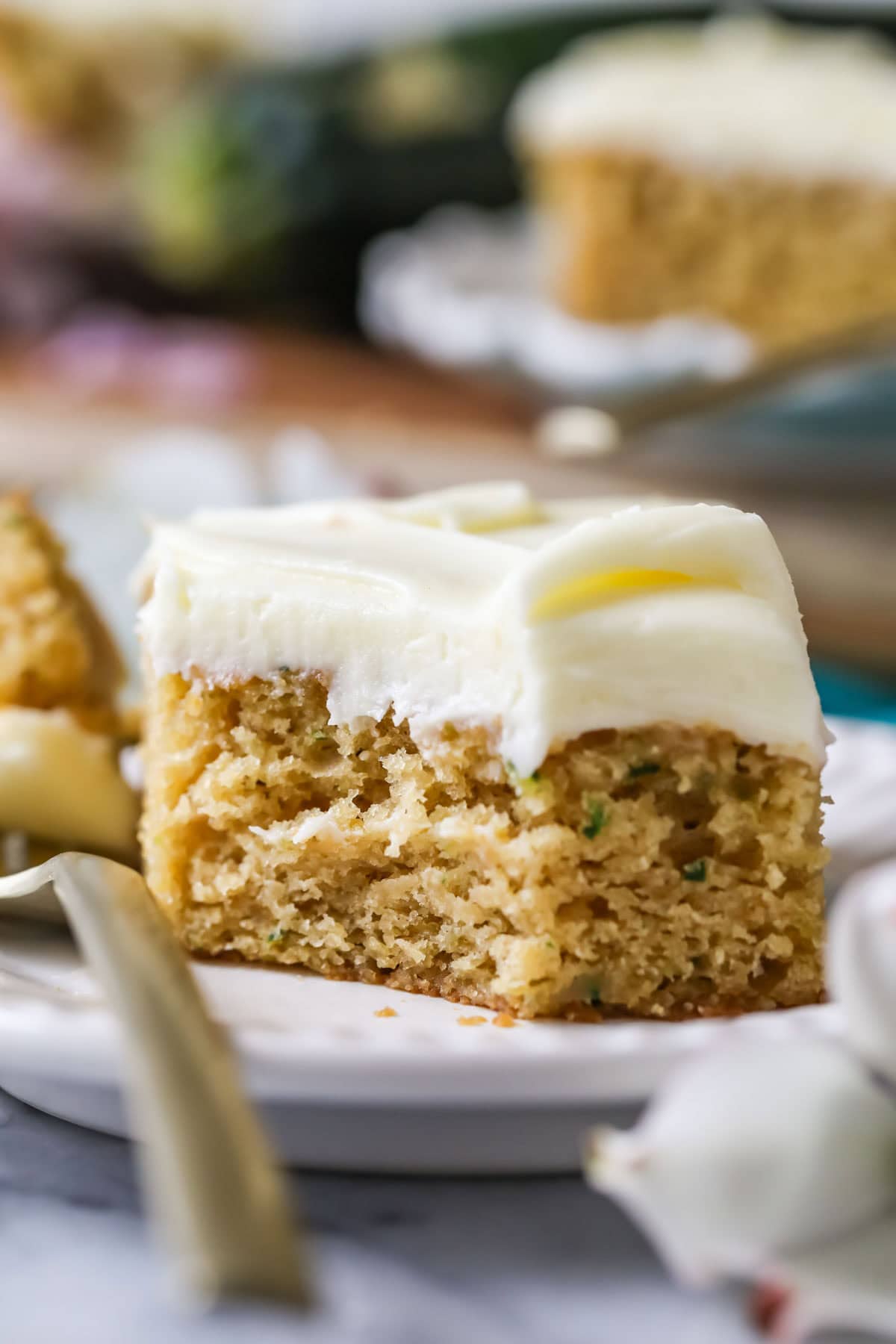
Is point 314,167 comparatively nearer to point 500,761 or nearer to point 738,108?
point 738,108

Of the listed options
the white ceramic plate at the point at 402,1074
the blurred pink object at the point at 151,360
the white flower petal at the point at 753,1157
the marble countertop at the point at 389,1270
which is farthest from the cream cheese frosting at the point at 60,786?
the blurred pink object at the point at 151,360

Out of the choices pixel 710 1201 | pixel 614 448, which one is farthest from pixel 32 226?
pixel 710 1201

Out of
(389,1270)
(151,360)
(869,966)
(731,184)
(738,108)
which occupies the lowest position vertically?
(389,1270)

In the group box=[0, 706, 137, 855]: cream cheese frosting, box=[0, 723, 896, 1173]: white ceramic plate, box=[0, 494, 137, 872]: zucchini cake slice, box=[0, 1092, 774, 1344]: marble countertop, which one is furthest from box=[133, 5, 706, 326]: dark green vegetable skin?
box=[0, 1092, 774, 1344]: marble countertop

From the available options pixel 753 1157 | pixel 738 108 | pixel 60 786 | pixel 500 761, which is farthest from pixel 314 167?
pixel 753 1157

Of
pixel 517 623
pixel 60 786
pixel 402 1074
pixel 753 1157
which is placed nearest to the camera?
pixel 753 1157

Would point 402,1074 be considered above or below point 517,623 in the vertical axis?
below

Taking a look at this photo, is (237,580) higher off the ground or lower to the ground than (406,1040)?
higher

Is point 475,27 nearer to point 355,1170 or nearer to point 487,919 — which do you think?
point 487,919
